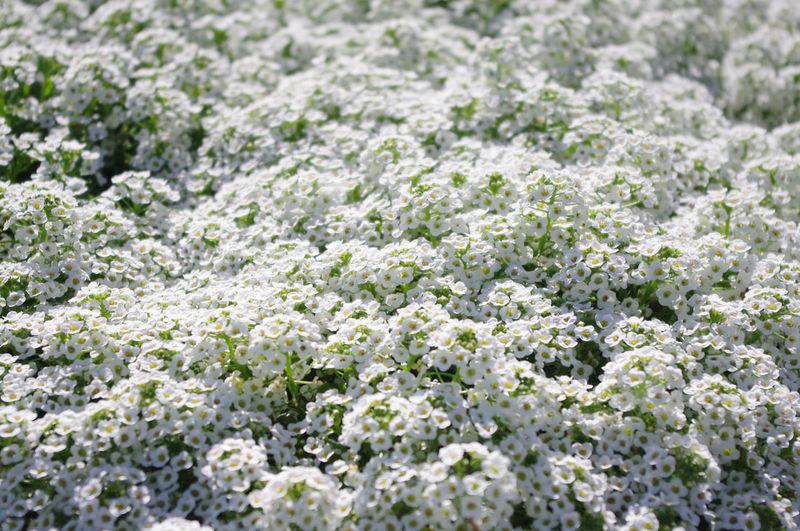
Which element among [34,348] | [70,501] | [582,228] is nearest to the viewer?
[70,501]

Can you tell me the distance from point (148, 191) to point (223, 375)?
2.36m

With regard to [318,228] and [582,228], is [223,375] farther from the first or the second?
[582,228]

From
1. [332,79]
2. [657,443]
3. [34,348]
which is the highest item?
[332,79]

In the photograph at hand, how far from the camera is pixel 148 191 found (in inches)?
276

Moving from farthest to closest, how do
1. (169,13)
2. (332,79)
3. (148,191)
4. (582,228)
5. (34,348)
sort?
(169,13) → (332,79) → (148,191) → (582,228) → (34,348)

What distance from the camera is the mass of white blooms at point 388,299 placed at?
464 cm

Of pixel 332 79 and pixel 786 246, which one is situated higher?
pixel 332 79

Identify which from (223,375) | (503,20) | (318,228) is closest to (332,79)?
(318,228)

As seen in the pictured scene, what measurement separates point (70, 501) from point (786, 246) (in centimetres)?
552

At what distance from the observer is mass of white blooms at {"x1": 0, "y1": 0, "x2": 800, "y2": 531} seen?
15.2ft

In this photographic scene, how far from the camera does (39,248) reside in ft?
19.9

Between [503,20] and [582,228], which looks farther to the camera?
[503,20]

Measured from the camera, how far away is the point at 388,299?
5609 millimetres

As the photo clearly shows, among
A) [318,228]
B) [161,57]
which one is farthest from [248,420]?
[161,57]
